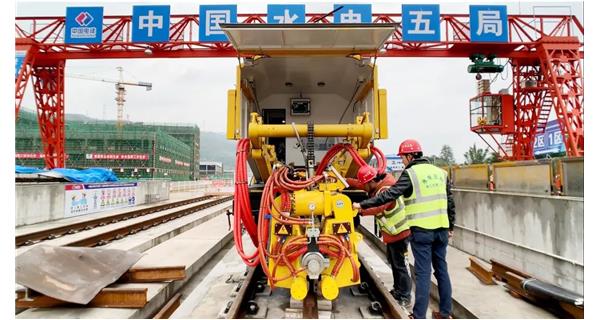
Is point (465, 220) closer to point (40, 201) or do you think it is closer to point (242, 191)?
point (242, 191)

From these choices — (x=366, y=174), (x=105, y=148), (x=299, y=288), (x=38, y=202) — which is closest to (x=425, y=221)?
(x=366, y=174)

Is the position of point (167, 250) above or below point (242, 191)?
below

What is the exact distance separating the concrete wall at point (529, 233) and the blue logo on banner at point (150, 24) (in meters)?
12.1

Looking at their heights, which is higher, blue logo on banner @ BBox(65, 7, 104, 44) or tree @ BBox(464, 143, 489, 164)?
blue logo on banner @ BBox(65, 7, 104, 44)

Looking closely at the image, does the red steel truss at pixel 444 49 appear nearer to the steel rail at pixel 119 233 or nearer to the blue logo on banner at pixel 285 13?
the blue logo on banner at pixel 285 13

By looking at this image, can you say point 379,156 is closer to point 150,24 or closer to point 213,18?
point 213,18

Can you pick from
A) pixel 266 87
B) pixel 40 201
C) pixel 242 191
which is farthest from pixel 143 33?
pixel 242 191

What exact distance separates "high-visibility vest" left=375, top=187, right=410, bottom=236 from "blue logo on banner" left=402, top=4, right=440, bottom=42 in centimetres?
1024

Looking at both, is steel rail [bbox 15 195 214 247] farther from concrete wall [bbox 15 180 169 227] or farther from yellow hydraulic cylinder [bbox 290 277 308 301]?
yellow hydraulic cylinder [bbox 290 277 308 301]

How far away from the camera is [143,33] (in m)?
12.2

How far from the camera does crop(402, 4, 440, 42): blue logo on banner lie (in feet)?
39.0

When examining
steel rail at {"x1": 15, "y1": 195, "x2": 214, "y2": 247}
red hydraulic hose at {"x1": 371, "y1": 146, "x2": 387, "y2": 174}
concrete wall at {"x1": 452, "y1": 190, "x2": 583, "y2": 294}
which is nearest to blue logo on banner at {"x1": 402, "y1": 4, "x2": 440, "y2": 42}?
concrete wall at {"x1": 452, "y1": 190, "x2": 583, "y2": 294}

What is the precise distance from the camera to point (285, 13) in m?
11.3

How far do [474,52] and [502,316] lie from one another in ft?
43.2
